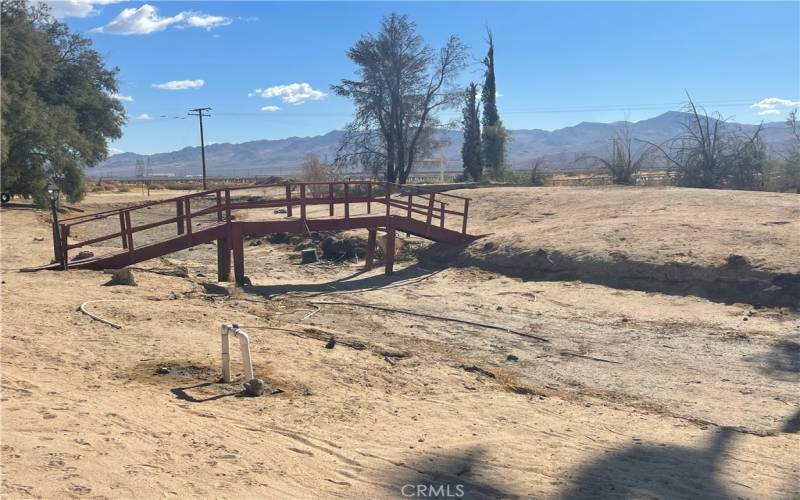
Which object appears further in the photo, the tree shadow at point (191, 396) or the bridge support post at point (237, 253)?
the bridge support post at point (237, 253)

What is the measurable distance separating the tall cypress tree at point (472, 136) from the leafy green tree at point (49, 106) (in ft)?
69.2

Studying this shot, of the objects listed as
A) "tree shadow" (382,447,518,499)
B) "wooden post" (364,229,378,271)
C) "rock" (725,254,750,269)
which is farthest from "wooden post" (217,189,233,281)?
"tree shadow" (382,447,518,499)

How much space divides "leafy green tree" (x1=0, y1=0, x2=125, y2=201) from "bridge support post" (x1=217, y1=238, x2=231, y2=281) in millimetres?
14240

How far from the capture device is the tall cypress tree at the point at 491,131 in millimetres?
43594

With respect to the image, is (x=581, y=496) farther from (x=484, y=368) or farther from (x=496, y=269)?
(x=496, y=269)

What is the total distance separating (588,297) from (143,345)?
8.76 m

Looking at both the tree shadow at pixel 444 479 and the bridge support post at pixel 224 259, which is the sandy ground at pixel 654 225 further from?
the tree shadow at pixel 444 479

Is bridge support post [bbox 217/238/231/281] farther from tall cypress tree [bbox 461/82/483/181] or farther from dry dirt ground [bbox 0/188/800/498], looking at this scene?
tall cypress tree [bbox 461/82/483/181]

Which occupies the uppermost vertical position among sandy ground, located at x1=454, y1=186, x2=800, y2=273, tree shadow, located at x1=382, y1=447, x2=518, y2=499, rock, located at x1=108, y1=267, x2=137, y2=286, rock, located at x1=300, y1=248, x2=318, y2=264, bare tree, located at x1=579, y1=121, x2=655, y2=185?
bare tree, located at x1=579, y1=121, x2=655, y2=185

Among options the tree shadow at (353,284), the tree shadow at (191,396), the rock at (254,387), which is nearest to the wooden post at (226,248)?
the tree shadow at (353,284)

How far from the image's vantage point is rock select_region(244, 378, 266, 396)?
6926 mm

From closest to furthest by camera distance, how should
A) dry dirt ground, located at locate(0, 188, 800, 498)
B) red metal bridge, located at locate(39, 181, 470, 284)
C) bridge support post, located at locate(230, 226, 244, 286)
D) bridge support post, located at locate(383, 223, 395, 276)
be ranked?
dry dirt ground, located at locate(0, 188, 800, 498) → red metal bridge, located at locate(39, 181, 470, 284) → bridge support post, located at locate(230, 226, 244, 286) → bridge support post, located at locate(383, 223, 395, 276)

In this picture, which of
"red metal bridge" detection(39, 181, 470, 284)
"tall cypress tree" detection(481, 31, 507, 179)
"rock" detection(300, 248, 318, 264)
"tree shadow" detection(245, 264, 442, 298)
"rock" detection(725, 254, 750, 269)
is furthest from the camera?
"tall cypress tree" detection(481, 31, 507, 179)

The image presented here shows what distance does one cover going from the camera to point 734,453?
20.0ft
